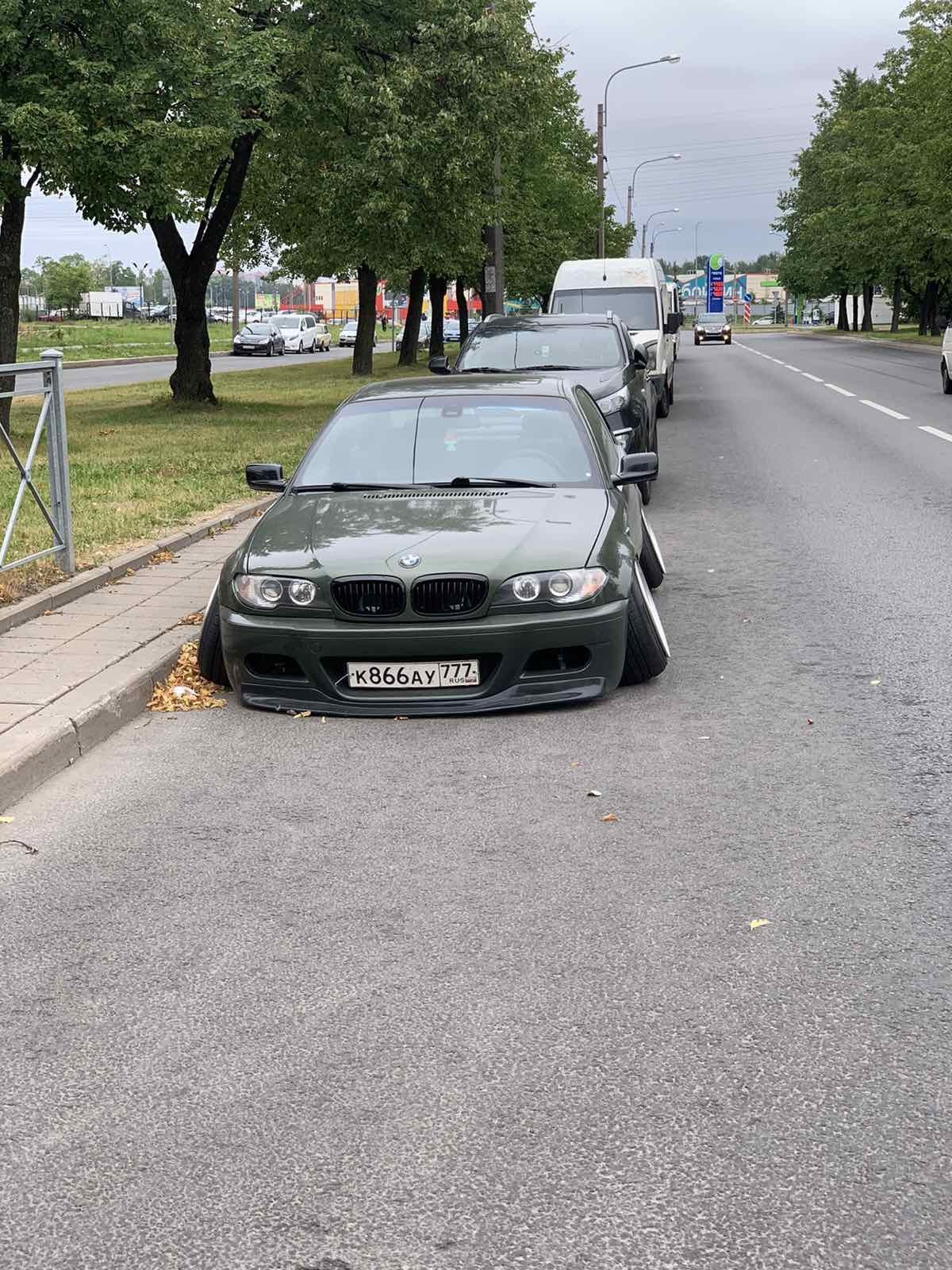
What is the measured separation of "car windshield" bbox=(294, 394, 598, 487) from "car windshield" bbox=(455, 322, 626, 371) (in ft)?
20.6

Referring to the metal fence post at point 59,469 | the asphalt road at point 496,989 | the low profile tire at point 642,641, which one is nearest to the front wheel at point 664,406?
the metal fence post at point 59,469

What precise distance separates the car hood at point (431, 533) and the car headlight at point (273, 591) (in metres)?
0.05

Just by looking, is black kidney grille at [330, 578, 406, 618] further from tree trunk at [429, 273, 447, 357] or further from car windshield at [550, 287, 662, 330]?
tree trunk at [429, 273, 447, 357]

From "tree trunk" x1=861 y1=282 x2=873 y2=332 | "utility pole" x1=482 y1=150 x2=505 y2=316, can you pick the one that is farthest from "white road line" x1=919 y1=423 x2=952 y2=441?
"tree trunk" x1=861 y1=282 x2=873 y2=332

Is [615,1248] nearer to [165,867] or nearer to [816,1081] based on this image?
[816,1081]

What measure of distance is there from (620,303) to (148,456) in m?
9.06

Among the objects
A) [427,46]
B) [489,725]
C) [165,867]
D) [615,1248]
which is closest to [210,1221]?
[615,1248]

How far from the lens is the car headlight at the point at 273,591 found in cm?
623

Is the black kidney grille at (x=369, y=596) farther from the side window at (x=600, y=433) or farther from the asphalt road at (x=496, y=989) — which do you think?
the side window at (x=600, y=433)

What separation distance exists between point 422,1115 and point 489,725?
10.5 feet

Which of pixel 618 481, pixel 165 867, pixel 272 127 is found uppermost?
pixel 272 127

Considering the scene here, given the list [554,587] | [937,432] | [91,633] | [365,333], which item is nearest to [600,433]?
[554,587]

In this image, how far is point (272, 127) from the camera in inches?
935

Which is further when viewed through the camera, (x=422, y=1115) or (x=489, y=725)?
(x=489, y=725)
